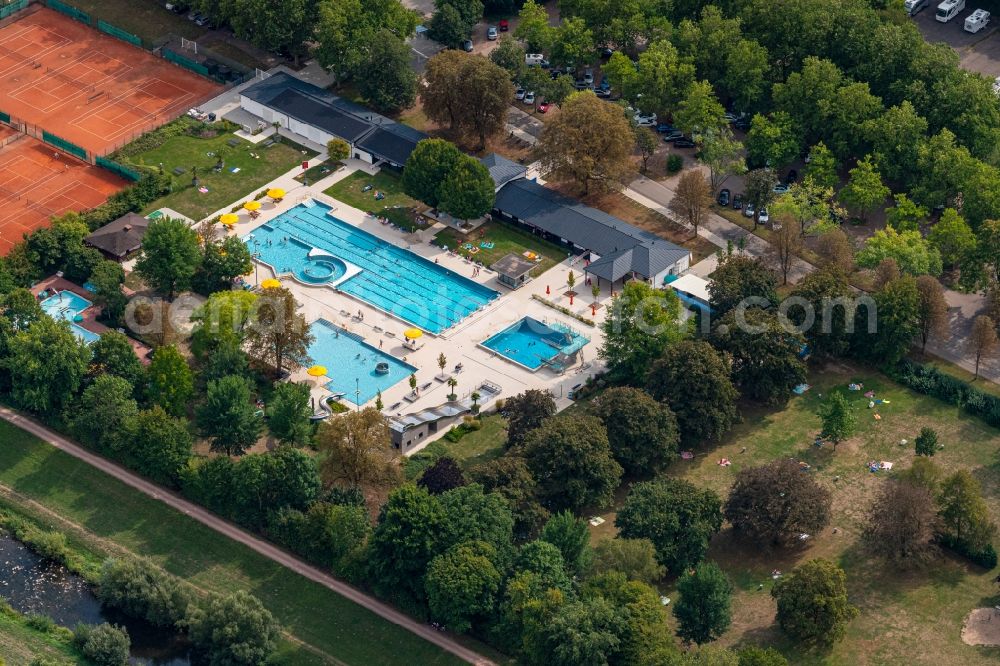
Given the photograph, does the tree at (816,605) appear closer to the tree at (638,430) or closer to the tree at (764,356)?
the tree at (638,430)

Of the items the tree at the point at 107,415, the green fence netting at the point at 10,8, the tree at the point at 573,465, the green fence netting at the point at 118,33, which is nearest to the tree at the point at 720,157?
the tree at the point at 573,465

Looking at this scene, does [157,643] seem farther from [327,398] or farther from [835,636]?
[835,636]

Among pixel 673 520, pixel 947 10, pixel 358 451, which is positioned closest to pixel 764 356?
pixel 673 520

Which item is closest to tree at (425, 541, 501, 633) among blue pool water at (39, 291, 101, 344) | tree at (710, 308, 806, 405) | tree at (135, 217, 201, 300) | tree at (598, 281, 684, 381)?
tree at (598, 281, 684, 381)

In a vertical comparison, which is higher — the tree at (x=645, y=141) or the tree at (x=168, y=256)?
the tree at (x=645, y=141)

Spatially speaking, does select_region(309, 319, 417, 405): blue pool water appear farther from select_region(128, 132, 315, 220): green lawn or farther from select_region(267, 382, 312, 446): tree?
select_region(128, 132, 315, 220): green lawn

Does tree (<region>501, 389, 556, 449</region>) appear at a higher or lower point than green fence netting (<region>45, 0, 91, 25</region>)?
higher

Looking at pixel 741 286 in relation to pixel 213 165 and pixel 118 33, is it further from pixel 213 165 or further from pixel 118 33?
pixel 118 33
